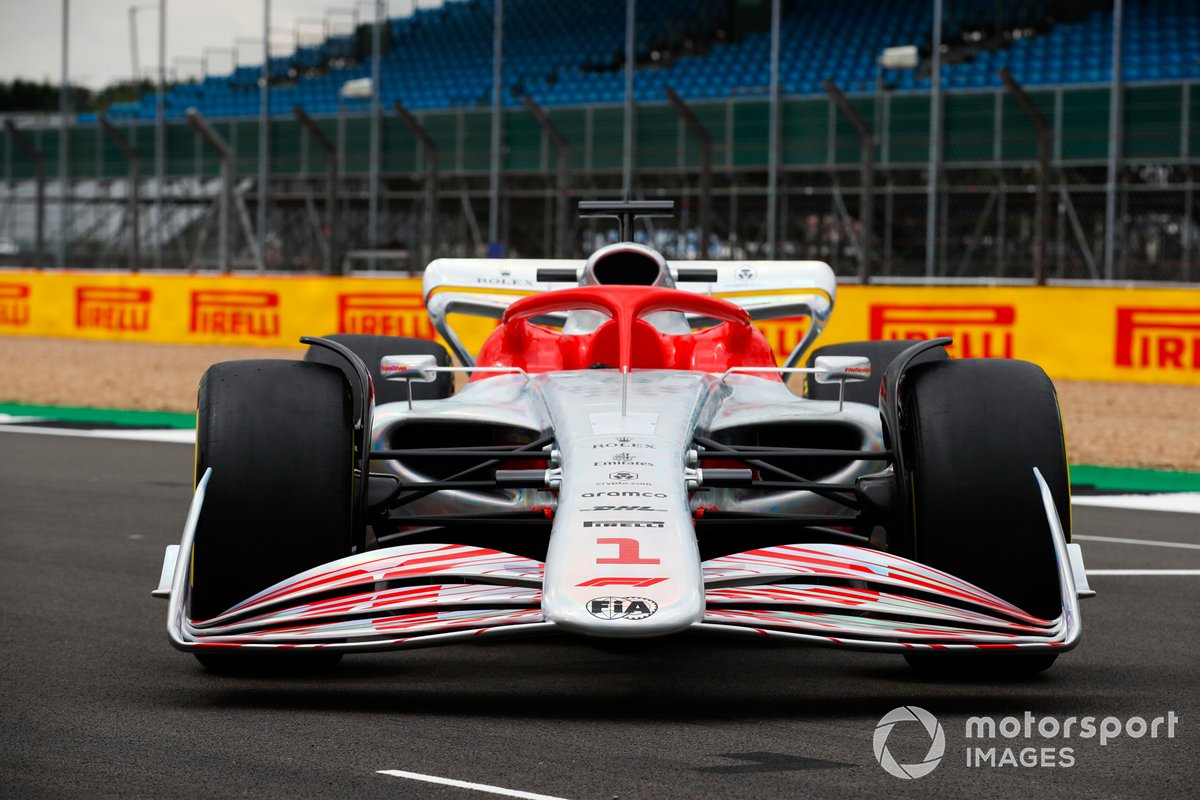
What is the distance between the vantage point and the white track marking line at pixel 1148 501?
1085 cm

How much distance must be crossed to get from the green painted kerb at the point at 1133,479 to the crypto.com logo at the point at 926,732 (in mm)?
7098

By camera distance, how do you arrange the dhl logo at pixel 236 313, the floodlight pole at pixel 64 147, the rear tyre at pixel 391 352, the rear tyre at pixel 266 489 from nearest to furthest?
the rear tyre at pixel 266 489 < the rear tyre at pixel 391 352 < the dhl logo at pixel 236 313 < the floodlight pole at pixel 64 147

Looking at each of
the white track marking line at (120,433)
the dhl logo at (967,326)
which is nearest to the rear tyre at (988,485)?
the white track marking line at (120,433)

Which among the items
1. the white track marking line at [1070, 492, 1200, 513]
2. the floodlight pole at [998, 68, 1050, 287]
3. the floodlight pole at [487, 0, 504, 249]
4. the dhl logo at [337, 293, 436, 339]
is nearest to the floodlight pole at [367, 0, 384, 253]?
the floodlight pole at [487, 0, 504, 249]

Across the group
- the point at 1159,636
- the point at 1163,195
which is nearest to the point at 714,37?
the point at 1163,195

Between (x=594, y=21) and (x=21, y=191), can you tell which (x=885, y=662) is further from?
(x=21, y=191)

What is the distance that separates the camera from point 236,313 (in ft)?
79.2

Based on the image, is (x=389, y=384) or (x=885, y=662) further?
(x=389, y=384)

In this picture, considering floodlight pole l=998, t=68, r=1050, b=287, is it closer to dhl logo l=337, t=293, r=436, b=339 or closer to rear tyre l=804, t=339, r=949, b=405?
dhl logo l=337, t=293, r=436, b=339

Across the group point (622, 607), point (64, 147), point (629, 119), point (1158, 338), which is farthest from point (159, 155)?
point (622, 607)

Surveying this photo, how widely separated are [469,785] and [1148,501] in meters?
7.95

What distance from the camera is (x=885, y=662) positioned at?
232 inches

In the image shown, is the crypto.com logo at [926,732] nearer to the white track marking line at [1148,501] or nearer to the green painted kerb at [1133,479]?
the white track marking line at [1148,501]

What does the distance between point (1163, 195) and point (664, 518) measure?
730 inches
